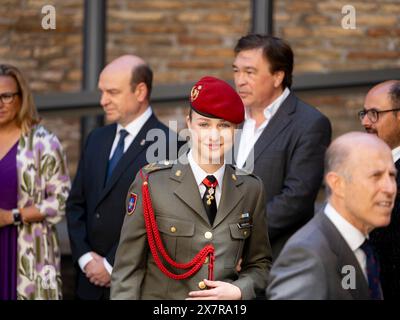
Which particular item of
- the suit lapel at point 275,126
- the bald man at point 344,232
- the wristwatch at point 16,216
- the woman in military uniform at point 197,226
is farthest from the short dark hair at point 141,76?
the bald man at point 344,232

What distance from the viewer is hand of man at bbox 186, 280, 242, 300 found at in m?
3.90

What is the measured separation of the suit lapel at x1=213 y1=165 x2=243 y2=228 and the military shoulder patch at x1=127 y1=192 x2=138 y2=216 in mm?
299

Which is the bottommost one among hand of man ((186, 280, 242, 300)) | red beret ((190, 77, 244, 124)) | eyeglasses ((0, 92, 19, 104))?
hand of man ((186, 280, 242, 300))

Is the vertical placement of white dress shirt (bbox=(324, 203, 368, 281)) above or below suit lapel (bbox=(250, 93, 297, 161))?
below

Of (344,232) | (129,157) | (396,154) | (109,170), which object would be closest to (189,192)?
(344,232)

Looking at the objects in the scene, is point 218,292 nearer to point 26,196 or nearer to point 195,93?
point 195,93

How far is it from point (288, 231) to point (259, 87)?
2.34 feet

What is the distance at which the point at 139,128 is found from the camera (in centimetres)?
548

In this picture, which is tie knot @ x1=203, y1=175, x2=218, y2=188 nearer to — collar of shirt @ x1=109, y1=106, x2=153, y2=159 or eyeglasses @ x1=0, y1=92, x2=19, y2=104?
collar of shirt @ x1=109, y1=106, x2=153, y2=159

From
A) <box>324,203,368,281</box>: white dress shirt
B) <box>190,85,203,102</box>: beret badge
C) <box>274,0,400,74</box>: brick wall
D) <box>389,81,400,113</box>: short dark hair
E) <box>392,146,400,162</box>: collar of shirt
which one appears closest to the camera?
<box>324,203,368,281</box>: white dress shirt

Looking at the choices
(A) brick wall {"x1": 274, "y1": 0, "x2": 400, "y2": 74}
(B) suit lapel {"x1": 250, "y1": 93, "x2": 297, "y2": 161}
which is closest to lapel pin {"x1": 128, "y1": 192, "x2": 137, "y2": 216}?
(B) suit lapel {"x1": 250, "y1": 93, "x2": 297, "y2": 161}

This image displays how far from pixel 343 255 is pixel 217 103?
2.78 feet

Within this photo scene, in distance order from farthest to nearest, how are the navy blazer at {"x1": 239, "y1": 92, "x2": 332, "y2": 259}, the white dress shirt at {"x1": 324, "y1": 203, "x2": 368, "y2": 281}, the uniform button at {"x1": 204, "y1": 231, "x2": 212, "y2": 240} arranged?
the navy blazer at {"x1": 239, "y1": 92, "x2": 332, "y2": 259} < the uniform button at {"x1": 204, "y1": 231, "x2": 212, "y2": 240} < the white dress shirt at {"x1": 324, "y1": 203, "x2": 368, "y2": 281}
